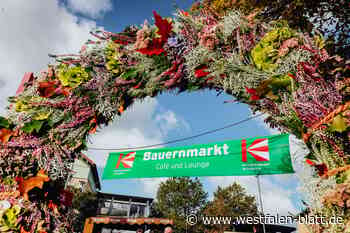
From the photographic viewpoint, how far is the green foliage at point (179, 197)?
23.1 metres

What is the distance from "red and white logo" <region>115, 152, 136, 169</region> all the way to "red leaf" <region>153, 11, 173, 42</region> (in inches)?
125

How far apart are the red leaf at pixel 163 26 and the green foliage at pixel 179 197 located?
75.0ft

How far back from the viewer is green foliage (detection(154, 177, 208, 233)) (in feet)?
75.7

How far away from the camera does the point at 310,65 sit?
3.96ft

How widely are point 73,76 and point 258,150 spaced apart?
8.92 feet

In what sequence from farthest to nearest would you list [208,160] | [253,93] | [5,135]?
[208,160], [5,135], [253,93]

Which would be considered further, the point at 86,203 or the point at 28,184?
the point at 86,203

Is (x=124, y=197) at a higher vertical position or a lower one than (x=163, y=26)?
higher

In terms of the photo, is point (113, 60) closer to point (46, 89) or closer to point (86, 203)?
point (46, 89)

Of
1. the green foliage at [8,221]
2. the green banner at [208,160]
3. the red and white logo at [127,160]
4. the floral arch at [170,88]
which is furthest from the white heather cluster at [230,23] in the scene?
the red and white logo at [127,160]

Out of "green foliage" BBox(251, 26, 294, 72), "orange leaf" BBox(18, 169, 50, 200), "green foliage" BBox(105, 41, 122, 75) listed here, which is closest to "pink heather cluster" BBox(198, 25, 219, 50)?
"green foliage" BBox(251, 26, 294, 72)

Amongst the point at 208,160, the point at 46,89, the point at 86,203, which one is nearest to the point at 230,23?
the point at 46,89

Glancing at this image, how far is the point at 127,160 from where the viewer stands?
4480 millimetres

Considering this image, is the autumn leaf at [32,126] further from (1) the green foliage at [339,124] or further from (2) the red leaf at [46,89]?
(1) the green foliage at [339,124]
